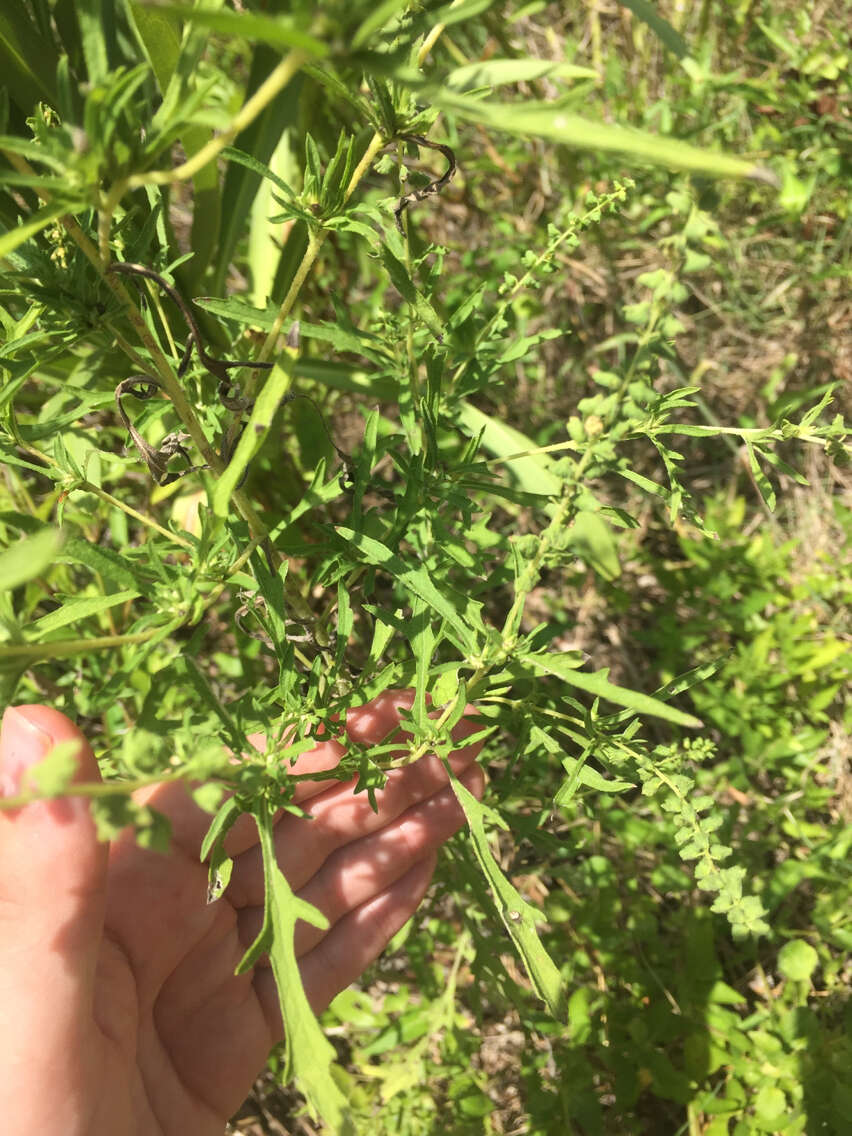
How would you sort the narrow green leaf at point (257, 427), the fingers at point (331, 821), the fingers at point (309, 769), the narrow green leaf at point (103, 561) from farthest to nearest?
the fingers at point (331, 821), the fingers at point (309, 769), the narrow green leaf at point (103, 561), the narrow green leaf at point (257, 427)

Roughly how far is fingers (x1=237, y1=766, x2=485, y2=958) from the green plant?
0.09 meters

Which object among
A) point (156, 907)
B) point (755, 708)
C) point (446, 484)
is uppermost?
point (446, 484)

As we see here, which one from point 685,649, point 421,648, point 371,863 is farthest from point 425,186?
point 685,649

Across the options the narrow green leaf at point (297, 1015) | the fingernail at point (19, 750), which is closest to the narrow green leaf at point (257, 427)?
the narrow green leaf at point (297, 1015)

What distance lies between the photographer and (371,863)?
5.45 ft

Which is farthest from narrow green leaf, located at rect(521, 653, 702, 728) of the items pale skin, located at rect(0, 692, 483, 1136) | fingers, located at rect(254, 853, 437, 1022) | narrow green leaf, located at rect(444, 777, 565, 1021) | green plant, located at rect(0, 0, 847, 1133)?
fingers, located at rect(254, 853, 437, 1022)

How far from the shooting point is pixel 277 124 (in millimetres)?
1819

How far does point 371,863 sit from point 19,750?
30.2 inches

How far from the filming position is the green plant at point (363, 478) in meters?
0.74

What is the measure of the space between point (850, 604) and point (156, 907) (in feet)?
6.44

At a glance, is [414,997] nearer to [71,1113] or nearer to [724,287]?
[71,1113]

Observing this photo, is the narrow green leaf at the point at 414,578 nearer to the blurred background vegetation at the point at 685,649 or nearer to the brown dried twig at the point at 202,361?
the brown dried twig at the point at 202,361

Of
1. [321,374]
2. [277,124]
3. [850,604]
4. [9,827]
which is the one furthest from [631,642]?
[9,827]

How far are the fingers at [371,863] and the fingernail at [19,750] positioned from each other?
68 centimetres
